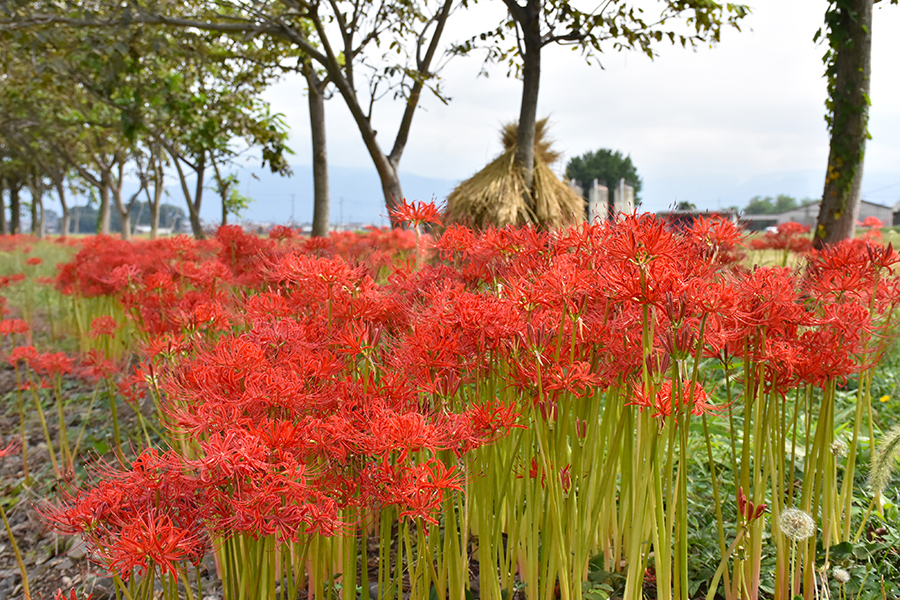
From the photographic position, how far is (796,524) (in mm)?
1739

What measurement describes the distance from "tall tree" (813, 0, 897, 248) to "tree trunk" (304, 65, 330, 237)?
239 inches

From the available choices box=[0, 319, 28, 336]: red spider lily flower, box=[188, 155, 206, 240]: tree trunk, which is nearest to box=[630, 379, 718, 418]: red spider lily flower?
box=[0, 319, 28, 336]: red spider lily flower

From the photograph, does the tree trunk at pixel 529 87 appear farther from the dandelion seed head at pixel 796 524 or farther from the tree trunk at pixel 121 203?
the tree trunk at pixel 121 203

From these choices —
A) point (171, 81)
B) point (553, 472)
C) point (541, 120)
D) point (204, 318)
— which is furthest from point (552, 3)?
point (171, 81)

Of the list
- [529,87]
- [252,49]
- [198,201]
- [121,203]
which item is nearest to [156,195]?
[121,203]

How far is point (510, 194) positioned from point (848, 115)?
2878mm

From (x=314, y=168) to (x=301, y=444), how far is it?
8.26 m

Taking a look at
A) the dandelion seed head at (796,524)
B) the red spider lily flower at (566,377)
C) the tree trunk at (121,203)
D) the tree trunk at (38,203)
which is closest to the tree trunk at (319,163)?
the red spider lily flower at (566,377)

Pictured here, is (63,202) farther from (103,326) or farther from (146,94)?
(103,326)

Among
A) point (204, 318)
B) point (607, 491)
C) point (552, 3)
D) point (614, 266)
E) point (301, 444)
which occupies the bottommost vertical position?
point (607, 491)

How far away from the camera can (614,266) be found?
5.07 feet

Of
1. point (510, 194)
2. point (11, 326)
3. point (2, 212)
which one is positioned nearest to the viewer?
point (11, 326)

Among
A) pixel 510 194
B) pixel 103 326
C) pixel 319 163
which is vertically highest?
pixel 319 163

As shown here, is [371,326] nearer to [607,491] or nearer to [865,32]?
[607,491]
